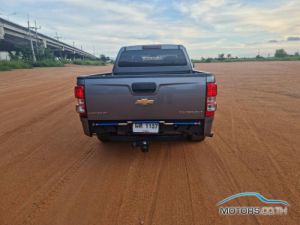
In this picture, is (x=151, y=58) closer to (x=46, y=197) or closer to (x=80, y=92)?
Answer: (x=80, y=92)

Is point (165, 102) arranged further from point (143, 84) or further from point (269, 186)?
point (269, 186)

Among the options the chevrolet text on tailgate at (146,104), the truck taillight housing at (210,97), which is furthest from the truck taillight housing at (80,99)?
the truck taillight housing at (210,97)

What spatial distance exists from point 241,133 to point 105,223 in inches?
153

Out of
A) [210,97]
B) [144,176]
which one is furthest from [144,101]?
[144,176]

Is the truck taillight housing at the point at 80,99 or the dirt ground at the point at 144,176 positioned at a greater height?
the truck taillight housing at the point at 80,99

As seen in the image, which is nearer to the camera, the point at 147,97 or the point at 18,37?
the point at 147,97

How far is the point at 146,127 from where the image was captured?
3623 mm

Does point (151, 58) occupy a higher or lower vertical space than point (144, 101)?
higher

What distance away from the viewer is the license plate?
361 centimetres

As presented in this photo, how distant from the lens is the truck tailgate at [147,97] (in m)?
3.36

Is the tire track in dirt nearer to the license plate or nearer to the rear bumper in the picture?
the rear bumper

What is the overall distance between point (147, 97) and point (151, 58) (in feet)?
8.30

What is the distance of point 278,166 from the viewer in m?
3.71

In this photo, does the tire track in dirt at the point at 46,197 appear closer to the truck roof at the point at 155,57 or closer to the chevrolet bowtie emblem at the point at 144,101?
the chevrolet bowtie emblem at the point at 144,101
